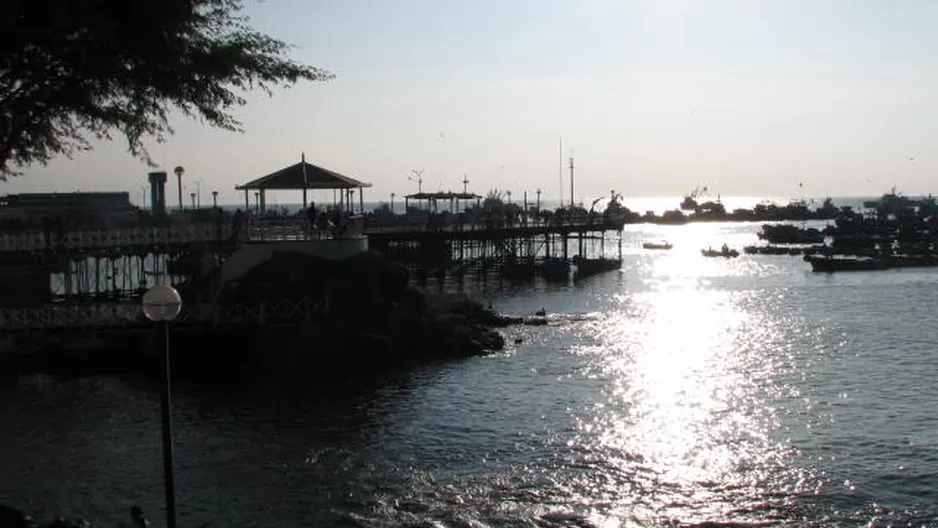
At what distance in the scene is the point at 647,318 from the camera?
50.3m

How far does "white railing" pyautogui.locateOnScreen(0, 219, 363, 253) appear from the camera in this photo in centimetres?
3584

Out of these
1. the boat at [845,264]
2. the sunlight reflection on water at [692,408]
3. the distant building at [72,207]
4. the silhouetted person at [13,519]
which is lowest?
the sunlight reflection on water at [692,408]

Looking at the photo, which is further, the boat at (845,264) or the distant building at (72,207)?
the boat at (845,264)

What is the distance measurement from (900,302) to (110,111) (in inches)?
2076

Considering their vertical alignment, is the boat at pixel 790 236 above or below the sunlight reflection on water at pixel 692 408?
above

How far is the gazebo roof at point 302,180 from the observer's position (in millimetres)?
40656

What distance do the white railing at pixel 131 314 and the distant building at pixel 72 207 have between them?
3024 centimetres

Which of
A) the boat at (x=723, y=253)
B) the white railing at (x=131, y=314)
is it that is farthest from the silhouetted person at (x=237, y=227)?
the boat at (x=723, y=253)

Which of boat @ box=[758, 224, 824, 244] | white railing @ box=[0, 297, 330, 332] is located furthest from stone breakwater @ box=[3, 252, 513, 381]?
boat @ box=[758, 224, 824, 244]

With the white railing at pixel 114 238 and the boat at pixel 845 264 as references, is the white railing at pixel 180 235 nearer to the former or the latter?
the white railing at pixel 114 238

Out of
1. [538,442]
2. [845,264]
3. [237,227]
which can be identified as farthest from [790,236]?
[538,442]

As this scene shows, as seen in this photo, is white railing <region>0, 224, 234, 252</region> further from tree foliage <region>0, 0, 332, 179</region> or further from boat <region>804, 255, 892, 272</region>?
boat <region>804, 255, 892, 272</region>

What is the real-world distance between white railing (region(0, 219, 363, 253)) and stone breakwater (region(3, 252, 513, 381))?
1489 millimetres

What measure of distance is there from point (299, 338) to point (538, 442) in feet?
45.7
